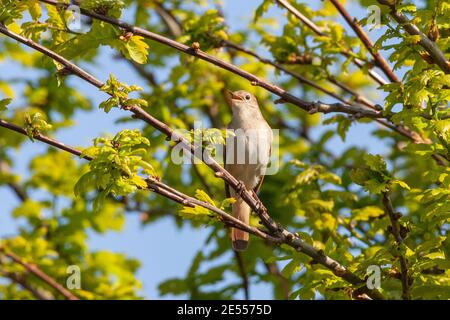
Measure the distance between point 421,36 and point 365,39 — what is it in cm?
137

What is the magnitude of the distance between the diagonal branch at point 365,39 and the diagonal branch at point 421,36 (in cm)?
94

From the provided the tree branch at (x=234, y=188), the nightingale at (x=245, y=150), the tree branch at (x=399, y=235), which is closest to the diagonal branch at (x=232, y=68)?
the tree branch at (x=234, y=188)

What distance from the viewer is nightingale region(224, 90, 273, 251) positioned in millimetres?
7113

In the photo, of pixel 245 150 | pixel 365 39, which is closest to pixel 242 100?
pixel 245 150

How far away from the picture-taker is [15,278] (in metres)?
8.28

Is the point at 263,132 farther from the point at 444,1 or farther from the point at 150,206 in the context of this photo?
the point at 150,206

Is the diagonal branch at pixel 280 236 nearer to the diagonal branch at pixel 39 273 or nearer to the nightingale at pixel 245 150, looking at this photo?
the nightingale at pixel 245 150

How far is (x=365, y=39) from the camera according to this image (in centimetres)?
631

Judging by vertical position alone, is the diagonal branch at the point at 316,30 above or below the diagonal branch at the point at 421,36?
above

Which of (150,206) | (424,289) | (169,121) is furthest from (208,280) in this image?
(424,289)

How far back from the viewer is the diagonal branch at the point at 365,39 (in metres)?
6.07

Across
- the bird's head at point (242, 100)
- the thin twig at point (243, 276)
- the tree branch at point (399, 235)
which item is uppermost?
→ the bird's head at point (242, 100)

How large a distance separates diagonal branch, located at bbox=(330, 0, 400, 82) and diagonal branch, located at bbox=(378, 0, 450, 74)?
941 millimetres

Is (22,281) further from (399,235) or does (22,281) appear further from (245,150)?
(399,235)
